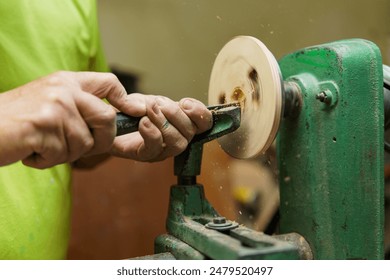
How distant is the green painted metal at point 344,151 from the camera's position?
0.92 m

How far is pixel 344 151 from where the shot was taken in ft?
3.02

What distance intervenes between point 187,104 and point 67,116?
0.26 meters

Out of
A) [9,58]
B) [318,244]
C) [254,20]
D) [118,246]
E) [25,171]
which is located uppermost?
[254,20]

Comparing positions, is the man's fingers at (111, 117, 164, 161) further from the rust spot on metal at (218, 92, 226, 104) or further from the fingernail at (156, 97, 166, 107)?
the rust spot on metal at (218, 92, 226, 104)

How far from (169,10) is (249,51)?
3.34 ft

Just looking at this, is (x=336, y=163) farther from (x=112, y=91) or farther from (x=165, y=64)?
(x=165, y=64)

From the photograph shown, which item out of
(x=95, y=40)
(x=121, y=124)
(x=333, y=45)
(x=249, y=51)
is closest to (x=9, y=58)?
(x=95, y=40)

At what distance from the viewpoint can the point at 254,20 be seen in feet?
4.88

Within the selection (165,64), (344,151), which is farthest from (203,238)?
(165,64)

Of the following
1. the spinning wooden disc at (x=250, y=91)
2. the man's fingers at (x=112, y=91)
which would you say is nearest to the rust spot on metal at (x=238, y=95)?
the spinning wooden disc at (x=250, y=91)

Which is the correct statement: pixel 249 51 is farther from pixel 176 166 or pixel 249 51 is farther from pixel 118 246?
pixel 118 246

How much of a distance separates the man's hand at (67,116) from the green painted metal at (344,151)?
0.91ft

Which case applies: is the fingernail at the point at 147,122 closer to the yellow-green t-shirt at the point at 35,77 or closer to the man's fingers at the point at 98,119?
the man's fingers at the point at 98,119

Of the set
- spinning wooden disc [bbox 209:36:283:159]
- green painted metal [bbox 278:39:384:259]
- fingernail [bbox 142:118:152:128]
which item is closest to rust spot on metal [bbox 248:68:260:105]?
spinning wooden disc [bbox 209:36:283:159]
